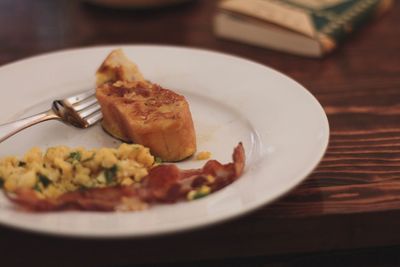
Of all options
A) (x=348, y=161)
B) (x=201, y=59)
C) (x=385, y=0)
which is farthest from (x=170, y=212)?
(x=385, y=0)

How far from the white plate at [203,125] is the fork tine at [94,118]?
15mm

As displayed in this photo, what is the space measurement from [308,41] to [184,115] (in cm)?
66

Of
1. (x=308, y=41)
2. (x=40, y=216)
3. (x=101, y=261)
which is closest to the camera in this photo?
(x=40, y=216)

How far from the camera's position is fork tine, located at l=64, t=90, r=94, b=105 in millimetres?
1344

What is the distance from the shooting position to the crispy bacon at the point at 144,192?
0.96 meters

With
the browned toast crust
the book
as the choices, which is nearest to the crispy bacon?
the browned toast crust

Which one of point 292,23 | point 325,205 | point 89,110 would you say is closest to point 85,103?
point 89,110

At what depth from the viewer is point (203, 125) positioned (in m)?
1.35

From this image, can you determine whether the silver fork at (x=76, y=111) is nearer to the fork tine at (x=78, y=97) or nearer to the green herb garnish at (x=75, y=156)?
the fork tine at (x=78, y=97)

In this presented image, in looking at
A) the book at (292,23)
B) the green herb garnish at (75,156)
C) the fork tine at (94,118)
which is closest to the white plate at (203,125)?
the fork tine at (94,118)

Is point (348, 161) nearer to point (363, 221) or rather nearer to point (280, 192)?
point (363, 221)

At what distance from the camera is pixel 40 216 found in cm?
92

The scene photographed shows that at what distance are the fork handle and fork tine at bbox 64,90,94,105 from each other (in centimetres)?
6

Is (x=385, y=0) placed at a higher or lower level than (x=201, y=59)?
lower
